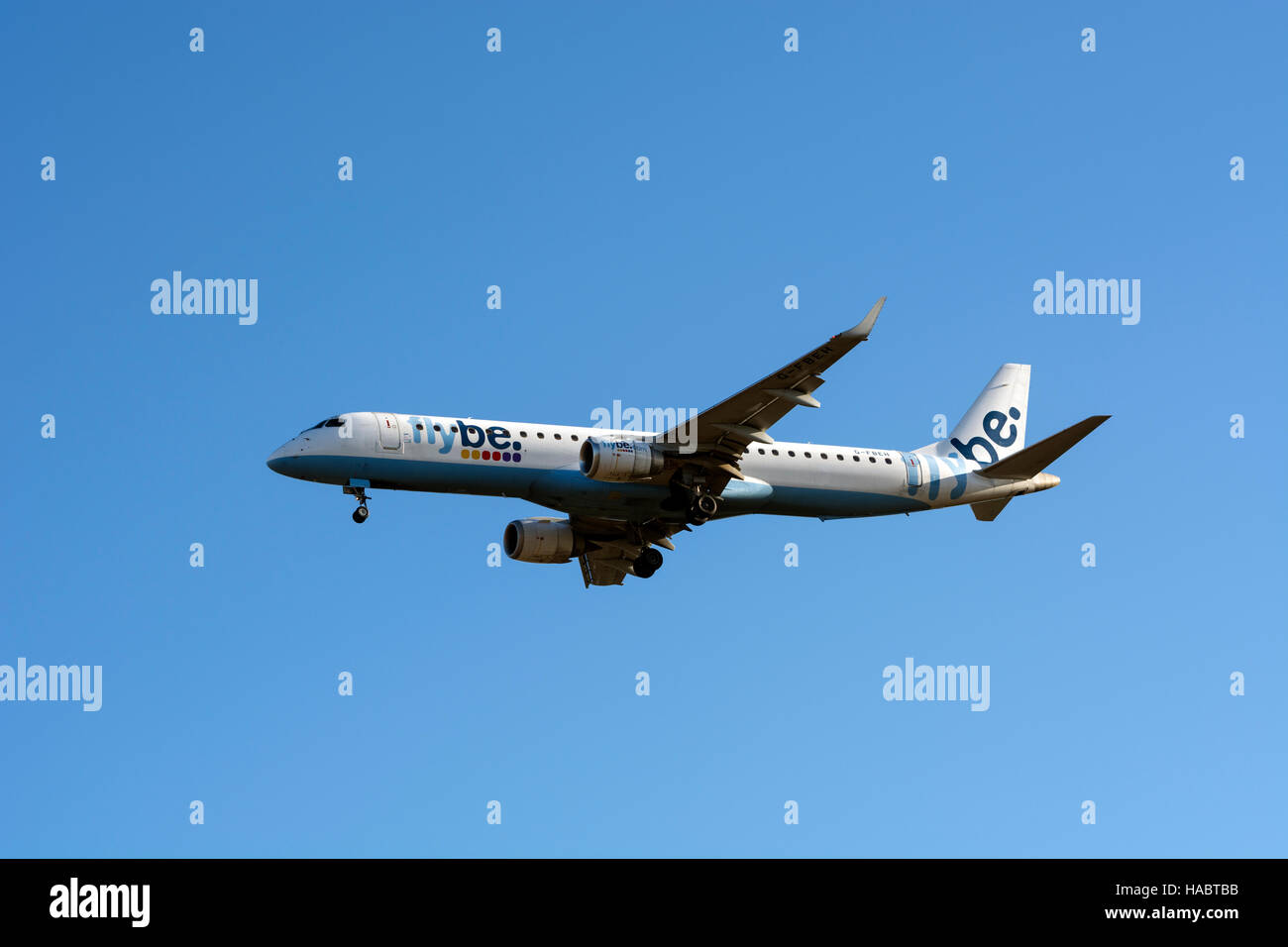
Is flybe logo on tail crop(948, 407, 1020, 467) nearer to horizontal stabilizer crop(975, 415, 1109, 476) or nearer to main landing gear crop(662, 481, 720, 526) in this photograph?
horizontal stabilizer crop(975, 415, 1109, 476)

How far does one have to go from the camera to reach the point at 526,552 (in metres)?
52.3

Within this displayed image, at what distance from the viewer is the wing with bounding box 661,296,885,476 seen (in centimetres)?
4341

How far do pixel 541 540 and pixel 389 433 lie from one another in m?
8.40

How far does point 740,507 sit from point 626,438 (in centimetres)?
475

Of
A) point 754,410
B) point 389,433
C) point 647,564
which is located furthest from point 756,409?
point 389,433

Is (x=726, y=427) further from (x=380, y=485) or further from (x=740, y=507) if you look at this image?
(x=380, y=485)

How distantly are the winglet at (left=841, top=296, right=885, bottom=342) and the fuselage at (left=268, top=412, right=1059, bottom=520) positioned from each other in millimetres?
8555

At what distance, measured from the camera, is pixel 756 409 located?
46156mm

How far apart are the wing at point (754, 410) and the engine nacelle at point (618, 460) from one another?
788 mm

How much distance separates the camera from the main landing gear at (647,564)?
52062 millimetres

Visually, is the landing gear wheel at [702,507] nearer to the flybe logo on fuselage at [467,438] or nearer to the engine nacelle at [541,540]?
the flybe logo on fuselage at [467,438]

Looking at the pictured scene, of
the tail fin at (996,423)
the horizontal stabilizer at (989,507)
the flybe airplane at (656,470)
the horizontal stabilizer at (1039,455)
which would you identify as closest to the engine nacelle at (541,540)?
the flybe airplane at (656,470)

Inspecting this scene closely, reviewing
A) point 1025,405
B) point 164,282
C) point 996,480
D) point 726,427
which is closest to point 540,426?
point 726,427
